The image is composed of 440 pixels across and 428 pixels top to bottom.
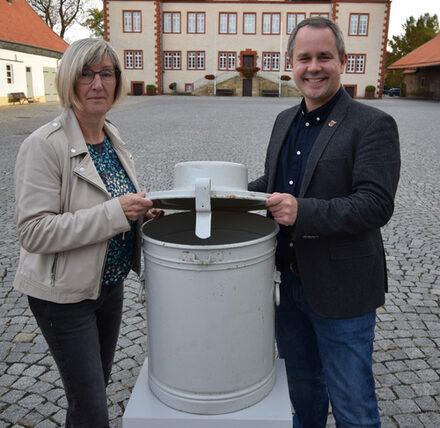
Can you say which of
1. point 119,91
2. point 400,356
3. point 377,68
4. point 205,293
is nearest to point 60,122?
point 119,91

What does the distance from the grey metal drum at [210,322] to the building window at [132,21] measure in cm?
4815

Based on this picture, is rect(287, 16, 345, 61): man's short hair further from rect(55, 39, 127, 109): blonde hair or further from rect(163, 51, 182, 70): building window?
rect(163, 51, 182, 70): building window

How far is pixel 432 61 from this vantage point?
128 feet

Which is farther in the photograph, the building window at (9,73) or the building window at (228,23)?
the building window at (228,23)

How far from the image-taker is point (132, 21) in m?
46.3

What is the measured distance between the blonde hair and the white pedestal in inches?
50.5

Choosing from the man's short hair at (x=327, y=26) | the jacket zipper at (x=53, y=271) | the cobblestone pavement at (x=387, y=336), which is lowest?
the cobblestone pavement at (x=387, y=336)

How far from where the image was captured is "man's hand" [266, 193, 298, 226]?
70.4 inches

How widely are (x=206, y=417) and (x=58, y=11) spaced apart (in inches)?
1923

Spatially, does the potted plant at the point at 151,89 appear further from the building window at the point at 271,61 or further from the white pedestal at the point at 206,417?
the white pedestal at the point at 206,417

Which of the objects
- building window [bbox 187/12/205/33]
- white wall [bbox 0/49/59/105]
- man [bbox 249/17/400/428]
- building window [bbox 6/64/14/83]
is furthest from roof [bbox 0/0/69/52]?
man [bbox 249/17/400/428]

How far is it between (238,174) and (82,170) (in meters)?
0.62

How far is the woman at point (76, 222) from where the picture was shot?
1859 mm

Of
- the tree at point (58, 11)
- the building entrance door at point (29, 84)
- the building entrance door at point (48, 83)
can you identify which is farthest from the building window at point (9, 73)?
the tree at point (58, 11)
